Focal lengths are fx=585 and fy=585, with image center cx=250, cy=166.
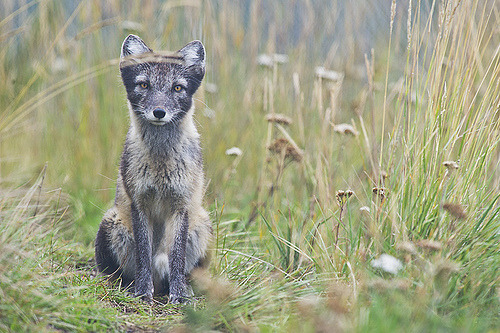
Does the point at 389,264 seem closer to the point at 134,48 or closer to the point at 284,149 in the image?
the point at 284,149

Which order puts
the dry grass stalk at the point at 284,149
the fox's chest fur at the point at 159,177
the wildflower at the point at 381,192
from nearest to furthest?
the wildflower at the point at 381,192 < the fox's chest fur at the point at 159,177 < the dry grass stalk at the point at 284,149

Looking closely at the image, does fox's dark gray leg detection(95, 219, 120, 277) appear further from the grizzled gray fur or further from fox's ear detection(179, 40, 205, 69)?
fox's ear detection(179, 40, 205, 69)

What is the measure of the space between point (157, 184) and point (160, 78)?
0.64 meters

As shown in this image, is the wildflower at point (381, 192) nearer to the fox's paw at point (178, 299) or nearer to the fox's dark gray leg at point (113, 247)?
the fox's paw at point (178, 299)

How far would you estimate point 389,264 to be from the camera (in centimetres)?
272

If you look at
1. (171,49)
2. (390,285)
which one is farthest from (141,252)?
(171,49)

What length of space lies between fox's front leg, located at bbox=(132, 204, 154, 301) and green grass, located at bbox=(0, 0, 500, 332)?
6.1 inches

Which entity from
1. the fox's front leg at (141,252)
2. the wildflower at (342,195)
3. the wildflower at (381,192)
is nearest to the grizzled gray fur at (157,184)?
the fox's front leg at (141,252)

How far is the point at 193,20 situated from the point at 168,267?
2961 mm

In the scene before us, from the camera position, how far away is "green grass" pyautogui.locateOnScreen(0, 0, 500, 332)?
2.67 m

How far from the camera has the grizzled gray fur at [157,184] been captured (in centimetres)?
356

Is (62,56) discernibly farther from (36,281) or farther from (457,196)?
(457,196)

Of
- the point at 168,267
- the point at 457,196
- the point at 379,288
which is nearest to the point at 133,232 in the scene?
the point at 168,267

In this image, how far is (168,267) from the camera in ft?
12.5
